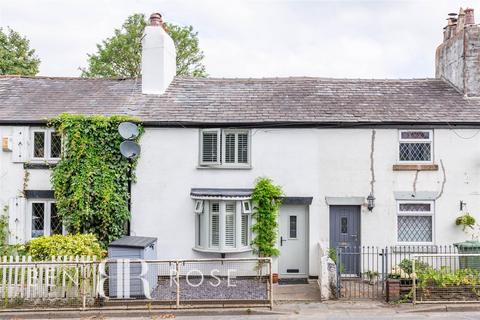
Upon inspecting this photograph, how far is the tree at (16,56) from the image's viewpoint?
2916 centimetres

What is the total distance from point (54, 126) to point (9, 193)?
254 cm

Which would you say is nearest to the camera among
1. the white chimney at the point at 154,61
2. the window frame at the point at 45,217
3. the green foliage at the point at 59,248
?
the green foliage at the point at 59,248

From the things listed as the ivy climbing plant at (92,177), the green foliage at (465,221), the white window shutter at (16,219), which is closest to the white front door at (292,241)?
the green foliage at (465,221)

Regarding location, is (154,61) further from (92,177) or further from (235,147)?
(92,177)

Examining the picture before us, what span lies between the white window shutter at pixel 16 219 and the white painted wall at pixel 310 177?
31 cm

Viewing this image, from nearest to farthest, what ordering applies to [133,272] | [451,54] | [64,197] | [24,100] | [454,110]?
[133,272], [64,197], [454,110], [24,100], [451,54]

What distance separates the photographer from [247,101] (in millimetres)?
14727

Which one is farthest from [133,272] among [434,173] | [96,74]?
[96,74]

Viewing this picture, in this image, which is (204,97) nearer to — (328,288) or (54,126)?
(54,126)

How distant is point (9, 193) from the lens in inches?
531

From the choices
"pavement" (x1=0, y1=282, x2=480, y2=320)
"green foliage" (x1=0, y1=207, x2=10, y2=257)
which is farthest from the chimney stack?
"green foliage" (x1=0, y1=207, x2=10, y2=257)

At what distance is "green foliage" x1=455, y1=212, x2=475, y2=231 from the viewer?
1295 cm

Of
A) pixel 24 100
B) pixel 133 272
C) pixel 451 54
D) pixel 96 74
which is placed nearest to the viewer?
pixel 133 272

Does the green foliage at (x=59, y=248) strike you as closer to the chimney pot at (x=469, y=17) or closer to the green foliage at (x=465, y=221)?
the green foliage at (x=465, y=221)
